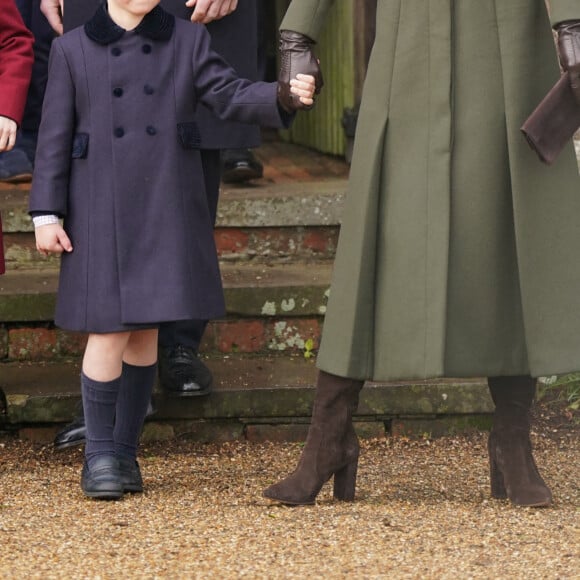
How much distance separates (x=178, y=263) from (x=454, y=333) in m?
0.76

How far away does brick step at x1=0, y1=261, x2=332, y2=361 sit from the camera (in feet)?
15.7

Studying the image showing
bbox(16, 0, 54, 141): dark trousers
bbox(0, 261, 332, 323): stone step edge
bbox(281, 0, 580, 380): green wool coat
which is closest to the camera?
bbox(281, 0, 580, 380): green wool coat

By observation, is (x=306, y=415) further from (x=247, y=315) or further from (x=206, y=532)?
(x=206, y=532)

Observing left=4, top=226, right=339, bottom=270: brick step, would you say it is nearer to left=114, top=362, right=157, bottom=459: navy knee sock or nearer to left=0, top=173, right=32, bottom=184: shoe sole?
left=0, top=173, right=32, bottom=184: shoe sole

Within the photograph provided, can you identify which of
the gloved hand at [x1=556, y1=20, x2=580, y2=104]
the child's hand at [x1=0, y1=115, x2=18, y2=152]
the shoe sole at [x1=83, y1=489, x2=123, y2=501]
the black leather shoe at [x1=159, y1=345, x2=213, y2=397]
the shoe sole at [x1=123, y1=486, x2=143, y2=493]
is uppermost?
the gloved hand at [x1=556, y1=20, x2=580, y2=104]

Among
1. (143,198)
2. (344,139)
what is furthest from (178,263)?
(344,139)

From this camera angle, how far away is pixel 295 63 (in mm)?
3387

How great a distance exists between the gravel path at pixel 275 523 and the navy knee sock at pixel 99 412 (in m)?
0.15

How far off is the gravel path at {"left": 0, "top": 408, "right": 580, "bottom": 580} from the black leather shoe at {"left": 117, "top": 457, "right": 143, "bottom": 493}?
0.12 feet

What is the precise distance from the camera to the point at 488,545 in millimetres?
3209

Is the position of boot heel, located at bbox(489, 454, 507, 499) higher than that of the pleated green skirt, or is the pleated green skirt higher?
the pleated green skirt

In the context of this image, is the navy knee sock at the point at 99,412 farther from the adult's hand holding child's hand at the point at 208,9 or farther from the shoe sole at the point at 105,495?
the adult's hand holding child's hand at the point at 208,9

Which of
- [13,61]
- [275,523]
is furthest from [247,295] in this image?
[275,523]

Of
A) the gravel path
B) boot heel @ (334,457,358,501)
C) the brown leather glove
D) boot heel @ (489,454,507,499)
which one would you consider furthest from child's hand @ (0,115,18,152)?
boot heel @ (489,454,507,499)
